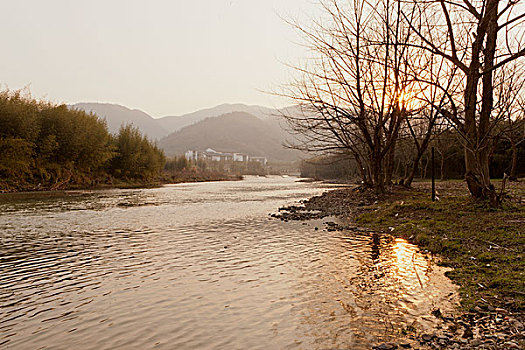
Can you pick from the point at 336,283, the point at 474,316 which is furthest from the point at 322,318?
the point at 474,316

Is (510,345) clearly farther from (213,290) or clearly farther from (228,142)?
(228,142)

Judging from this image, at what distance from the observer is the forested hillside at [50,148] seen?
23156 millimetres

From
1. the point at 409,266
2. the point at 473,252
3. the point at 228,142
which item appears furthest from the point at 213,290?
the point at 228,142

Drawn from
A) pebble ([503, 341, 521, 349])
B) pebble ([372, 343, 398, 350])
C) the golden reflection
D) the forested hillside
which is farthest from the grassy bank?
the forested hillside

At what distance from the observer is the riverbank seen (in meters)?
3.28

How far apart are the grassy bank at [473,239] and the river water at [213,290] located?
350mm

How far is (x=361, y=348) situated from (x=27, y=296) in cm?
402

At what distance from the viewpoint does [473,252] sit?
5.80 meters

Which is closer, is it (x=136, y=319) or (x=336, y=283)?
(x=136, y=319)

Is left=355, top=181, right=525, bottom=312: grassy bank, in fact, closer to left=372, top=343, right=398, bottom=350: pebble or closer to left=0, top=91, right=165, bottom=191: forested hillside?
left=372, top=343, right=398, bottom=350: pebble

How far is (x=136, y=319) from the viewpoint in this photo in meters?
3.84

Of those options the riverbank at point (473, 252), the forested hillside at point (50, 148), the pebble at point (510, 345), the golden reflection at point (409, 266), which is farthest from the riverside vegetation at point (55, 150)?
the pebble at point (510, 345)

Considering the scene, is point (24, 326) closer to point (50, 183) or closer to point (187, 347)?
point (187, 347)

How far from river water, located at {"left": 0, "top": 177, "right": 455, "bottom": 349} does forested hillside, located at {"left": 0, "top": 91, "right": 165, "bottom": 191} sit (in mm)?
17803
